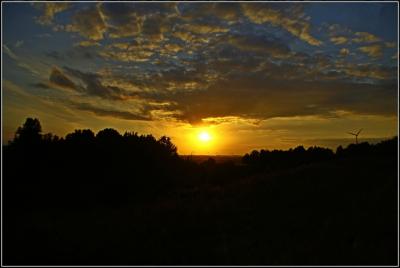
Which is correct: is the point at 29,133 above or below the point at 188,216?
above

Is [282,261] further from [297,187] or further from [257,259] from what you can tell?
[297,187]

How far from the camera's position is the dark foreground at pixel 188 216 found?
17.0 metres

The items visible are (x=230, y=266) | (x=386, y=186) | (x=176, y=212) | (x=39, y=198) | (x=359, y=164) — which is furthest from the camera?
(x=359, y=164)

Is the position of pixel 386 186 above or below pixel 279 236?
above

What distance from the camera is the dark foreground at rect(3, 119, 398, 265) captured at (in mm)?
17031

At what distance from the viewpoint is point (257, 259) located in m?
16.4

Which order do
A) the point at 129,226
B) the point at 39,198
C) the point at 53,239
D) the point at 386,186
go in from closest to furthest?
the point at 53,239
the point at 129,226
the point at 386,186
the point at 39,198

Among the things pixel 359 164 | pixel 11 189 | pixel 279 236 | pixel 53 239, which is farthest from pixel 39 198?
pixel 359 164

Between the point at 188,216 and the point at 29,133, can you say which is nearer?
the point at 188,216

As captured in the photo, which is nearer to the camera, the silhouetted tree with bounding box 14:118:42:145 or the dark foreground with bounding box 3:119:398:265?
the dark foreground with bounding box 3:119:398:265

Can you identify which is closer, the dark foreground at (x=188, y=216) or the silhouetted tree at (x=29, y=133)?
the dark foreground at (x=188, y=216)

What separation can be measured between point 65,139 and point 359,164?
33.0 metres

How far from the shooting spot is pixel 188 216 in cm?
2469

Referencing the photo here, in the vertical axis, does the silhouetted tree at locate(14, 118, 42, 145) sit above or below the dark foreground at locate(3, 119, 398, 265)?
Result: above
